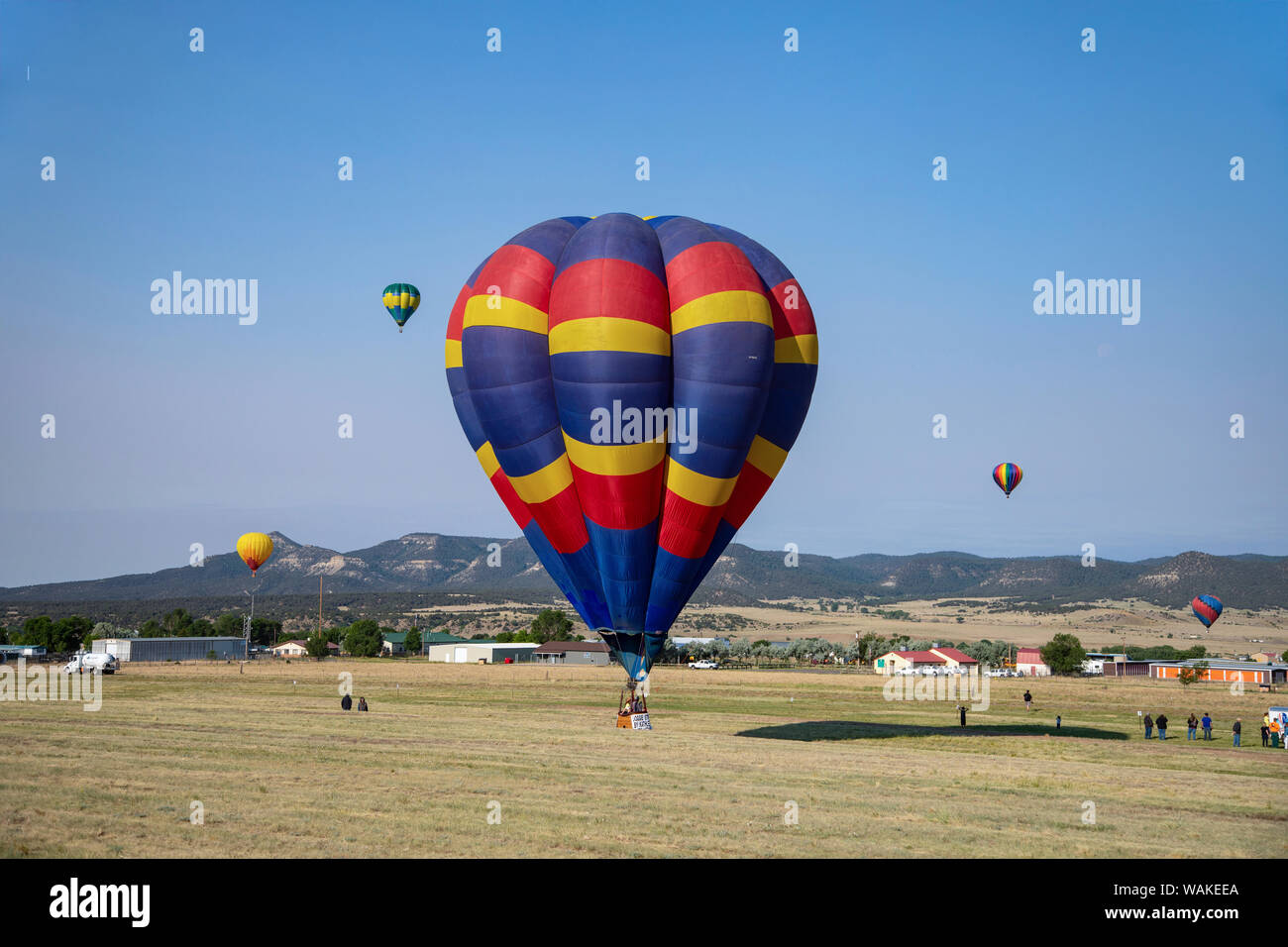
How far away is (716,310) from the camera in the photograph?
3394 centimetres

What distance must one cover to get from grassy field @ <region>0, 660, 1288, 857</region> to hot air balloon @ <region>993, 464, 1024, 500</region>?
30.7m

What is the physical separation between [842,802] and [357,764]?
12.4 metres

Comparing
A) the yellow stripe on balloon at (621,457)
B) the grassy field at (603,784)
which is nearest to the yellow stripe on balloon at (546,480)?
the yellow stripe on balloon at (621,457)

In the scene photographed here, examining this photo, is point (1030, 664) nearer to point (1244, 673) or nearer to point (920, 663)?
point (920, 663)

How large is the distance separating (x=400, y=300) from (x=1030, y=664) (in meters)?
87.9

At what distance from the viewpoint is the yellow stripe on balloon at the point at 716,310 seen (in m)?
33.9

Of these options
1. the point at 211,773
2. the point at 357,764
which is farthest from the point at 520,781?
the point at 211,773

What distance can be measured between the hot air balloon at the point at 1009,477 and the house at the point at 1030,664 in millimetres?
34389

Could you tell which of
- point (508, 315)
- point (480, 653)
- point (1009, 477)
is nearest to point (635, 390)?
point (508, 315)

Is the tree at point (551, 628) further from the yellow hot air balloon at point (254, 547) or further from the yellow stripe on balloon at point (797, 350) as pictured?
the yellow stripe on balloon at point (797, 350)

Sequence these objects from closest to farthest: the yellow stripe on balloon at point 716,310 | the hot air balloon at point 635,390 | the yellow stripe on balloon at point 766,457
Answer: the hot air balloon at point 635,390
the yellow stripe on balloon at point 716,310
the yellow stripe on balloon at point 766,457

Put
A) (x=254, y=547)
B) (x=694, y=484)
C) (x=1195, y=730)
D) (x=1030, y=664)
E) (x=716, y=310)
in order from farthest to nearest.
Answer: (x=1030, y=664), (x=254, y=547), (x=1195, y=730), (x=694, y=484), (x=716, y=310)

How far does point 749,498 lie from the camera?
37000mm
